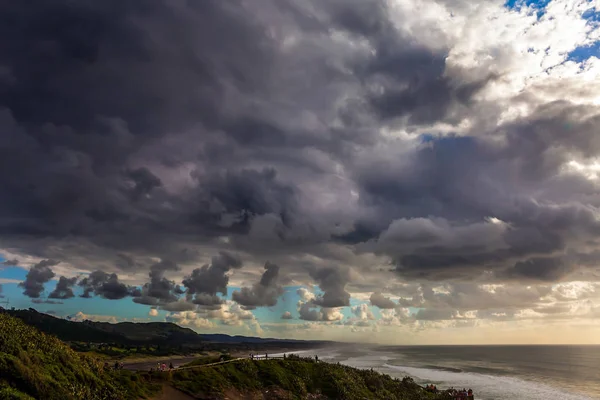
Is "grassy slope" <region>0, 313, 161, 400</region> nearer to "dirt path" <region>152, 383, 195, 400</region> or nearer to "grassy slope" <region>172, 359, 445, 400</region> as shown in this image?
"dirt path" <region>152, 383, 195, 400</region>

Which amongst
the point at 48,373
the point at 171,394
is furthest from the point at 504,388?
the point at 48,373

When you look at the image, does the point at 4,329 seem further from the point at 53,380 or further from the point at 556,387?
the point at 556,387

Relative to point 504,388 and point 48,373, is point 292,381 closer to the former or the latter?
point 48,373

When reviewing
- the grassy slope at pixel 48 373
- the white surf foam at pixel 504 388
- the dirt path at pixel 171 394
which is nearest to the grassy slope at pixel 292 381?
the dirt path at pixel 171 394

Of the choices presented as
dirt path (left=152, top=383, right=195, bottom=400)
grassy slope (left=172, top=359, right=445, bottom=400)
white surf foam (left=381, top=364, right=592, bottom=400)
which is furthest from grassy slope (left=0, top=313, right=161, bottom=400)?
white surf foam (left=381, top=364, right=592, bottom=400)

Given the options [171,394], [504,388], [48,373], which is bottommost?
[504,388]

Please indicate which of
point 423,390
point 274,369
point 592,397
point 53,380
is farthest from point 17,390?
point 592,397
